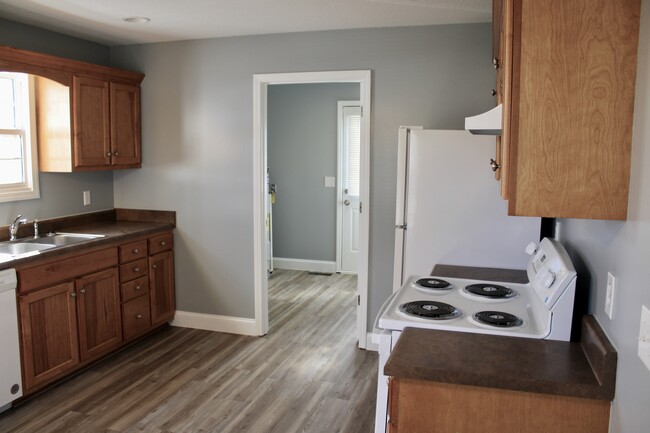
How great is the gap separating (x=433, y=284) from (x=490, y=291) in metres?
0.25

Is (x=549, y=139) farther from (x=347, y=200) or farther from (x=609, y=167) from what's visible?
(x=347, y=200)

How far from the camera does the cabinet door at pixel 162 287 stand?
4.34m

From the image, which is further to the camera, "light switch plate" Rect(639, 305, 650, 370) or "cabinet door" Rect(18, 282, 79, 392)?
"cabinet door" Rect(18, 282, 79, 392)

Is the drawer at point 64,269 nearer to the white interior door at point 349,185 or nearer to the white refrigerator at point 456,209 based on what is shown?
the white refrigerator at point 456,209

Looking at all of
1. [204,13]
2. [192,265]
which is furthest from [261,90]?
[192,265]

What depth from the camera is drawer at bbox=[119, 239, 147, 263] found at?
3.97 meters

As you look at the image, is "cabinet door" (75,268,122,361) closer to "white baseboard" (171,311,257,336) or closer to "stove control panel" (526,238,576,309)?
"white baseboard" (171,311,257,336)

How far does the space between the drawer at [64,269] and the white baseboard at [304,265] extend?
3020 millimetres

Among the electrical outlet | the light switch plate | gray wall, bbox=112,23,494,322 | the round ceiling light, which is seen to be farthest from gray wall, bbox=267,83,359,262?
the light switch plate

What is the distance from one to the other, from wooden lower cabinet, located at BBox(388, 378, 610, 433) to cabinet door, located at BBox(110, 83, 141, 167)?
338 centimetres

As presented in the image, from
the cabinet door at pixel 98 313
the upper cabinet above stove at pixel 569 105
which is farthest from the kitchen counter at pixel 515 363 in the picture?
the cabinet door at pixel 98 313

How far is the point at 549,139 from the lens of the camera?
4.84 ft

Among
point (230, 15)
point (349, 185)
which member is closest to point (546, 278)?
point (230, 15)

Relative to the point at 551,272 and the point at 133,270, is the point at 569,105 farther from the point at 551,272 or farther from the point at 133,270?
the point at 133,270
